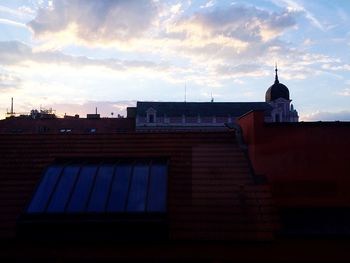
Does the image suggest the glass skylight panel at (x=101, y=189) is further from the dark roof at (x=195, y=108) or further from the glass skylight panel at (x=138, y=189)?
the dark roof at (x=195, y=108)

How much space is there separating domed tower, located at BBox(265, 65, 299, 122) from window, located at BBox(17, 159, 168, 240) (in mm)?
67725

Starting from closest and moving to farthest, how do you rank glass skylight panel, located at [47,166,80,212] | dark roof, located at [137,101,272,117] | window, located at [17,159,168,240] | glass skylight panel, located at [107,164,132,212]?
window, located at [17,159,168,240] < glass skylight panel, located at [107,164,132,212] < glass skylight panel, located at [47,166,80,212] < dark roof, located at [137,101,272,117]

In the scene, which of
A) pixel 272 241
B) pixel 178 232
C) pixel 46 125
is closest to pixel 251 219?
pixel 272 241

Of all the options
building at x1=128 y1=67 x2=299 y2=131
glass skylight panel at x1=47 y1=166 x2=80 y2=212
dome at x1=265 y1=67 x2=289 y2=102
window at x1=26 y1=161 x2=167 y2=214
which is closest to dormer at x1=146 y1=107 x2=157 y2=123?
→ building at x1=128 y1=67 x2=299 y2=131

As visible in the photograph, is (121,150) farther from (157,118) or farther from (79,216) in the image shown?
(157,118)

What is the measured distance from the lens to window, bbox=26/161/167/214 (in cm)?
947

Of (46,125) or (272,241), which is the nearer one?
(272,241)

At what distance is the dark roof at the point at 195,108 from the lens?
6712 centimetres

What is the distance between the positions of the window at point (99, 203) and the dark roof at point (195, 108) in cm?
5488

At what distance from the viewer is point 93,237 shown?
29.1 ft

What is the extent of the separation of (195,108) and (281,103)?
20911mm

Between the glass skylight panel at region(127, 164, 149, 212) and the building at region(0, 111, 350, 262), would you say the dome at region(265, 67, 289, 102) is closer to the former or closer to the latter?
the building at region(0, 111, 350, 262)

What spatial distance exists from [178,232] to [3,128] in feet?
170

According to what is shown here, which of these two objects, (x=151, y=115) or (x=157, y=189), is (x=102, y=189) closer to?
(x=157, y=189)
